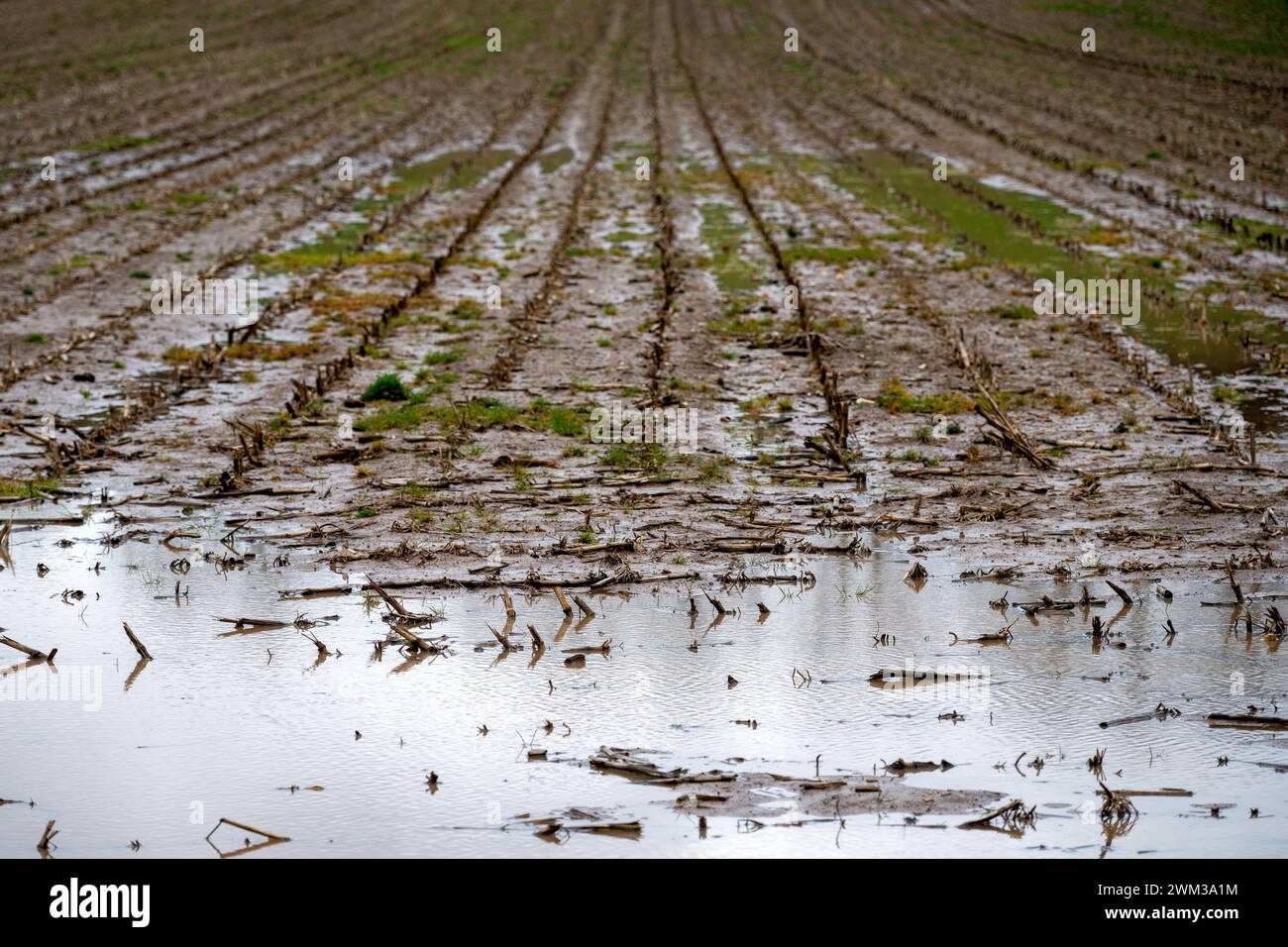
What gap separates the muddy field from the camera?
8.43 metres

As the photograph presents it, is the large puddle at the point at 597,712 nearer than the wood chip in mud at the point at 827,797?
Yes

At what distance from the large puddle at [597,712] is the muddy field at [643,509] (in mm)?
34

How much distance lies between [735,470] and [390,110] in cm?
→ 2827

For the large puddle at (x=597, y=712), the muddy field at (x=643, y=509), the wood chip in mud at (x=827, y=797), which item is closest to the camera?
the large puddle at (x=597, y=712)

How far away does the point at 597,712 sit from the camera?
939 cm

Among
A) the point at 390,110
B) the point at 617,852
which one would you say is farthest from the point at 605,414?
the point at 390,110

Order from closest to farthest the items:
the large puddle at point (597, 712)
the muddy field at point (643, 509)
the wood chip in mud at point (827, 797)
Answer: the large puddle at point (597, 712) < the wood chip in mud at point (827, 797) < the muddy field at point (643, 509)

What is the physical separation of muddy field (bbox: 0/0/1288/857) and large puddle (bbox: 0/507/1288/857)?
3 centimetres

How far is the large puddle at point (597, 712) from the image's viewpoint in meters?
7.95

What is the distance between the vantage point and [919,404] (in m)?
15.8

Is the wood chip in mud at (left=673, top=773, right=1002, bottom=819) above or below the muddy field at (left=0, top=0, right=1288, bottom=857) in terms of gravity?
below

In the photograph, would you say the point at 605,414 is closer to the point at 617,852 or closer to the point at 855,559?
the point at 855,559
